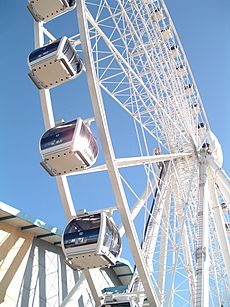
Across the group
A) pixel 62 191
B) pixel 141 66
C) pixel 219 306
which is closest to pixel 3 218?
pixel 62 191

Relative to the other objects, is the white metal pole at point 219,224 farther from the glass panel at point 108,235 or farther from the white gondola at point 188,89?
the glass panel at point 108,235

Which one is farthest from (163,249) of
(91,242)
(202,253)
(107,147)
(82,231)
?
(107,147)

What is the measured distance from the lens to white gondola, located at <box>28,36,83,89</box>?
8109mm

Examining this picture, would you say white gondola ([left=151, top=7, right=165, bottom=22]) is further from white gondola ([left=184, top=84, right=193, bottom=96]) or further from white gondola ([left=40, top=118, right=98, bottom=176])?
white gondola ([left=40, top=118, right=98, bottom=176])

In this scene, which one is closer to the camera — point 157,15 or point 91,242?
point 91,242

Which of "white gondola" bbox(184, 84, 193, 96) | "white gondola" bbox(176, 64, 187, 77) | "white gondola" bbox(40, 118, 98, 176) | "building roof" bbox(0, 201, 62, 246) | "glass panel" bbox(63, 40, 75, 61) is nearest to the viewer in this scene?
"white gondola" bbox(40, 118, 98, 176)

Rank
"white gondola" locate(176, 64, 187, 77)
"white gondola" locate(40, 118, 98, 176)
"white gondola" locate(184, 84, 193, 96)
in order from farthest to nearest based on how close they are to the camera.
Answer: "white gondola" locate(184, 84, 193, 96), "white gondola" locate(176, 64, 187, 77), "white gondola" locate(40, 118, 98, 176)

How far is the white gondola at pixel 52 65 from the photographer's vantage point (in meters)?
8.11

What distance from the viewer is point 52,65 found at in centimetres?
818

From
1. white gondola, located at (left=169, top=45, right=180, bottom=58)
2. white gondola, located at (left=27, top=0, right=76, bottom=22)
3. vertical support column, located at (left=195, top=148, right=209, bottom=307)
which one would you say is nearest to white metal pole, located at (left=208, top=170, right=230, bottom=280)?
vertical support column, located at (left=195, top=148, right=209, bottom=307)

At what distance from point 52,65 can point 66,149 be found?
174 centimetres

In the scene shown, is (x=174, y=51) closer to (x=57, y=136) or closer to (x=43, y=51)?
(x=43, y=51)

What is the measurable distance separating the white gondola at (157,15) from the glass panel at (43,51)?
18.4 ft

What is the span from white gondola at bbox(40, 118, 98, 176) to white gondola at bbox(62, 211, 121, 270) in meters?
1.04
